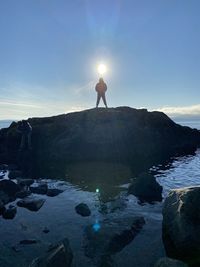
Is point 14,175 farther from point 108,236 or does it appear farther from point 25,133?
point 108,236

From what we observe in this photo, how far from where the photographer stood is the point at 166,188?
33.6m

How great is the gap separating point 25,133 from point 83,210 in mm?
32482

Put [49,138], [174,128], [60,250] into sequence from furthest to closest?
1. [174,128]
2. [49,138]
3. [60,250]

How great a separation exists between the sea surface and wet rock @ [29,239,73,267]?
0.68m

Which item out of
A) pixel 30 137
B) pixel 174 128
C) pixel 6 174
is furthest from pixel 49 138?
pixel 174 128

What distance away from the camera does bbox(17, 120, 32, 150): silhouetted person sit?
5431 cm

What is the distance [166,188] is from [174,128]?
3964 cm

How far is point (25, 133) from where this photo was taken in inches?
2191

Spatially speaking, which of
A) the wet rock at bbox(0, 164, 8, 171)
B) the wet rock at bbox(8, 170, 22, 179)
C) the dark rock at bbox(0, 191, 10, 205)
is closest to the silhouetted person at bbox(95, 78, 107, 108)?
the wet rock at bbox(0, 164, 8, 171)

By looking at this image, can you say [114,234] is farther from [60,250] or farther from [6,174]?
[6,174]

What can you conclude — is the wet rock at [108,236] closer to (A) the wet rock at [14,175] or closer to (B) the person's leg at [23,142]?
(A) the wet rock at [14,175]

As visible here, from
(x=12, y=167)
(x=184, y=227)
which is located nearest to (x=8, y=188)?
(x=12, y=167)

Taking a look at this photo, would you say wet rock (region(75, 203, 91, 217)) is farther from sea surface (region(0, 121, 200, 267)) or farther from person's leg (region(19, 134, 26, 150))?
person's leg (region(19, 134, 26, 150))

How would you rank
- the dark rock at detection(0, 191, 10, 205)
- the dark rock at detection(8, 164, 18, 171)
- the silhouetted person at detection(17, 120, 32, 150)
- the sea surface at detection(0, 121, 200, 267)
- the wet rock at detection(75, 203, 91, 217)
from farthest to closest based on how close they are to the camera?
the silhouetted person at detection(17, 120, 32, 150) → the dark rock at detection(8, 164, 18, 171) → the dark rock at detection(0, 191, 10, 205) → the wet rock at detection(75, 203, 91, 217) → the sea surface at detection(0, 121, 200, 267)
